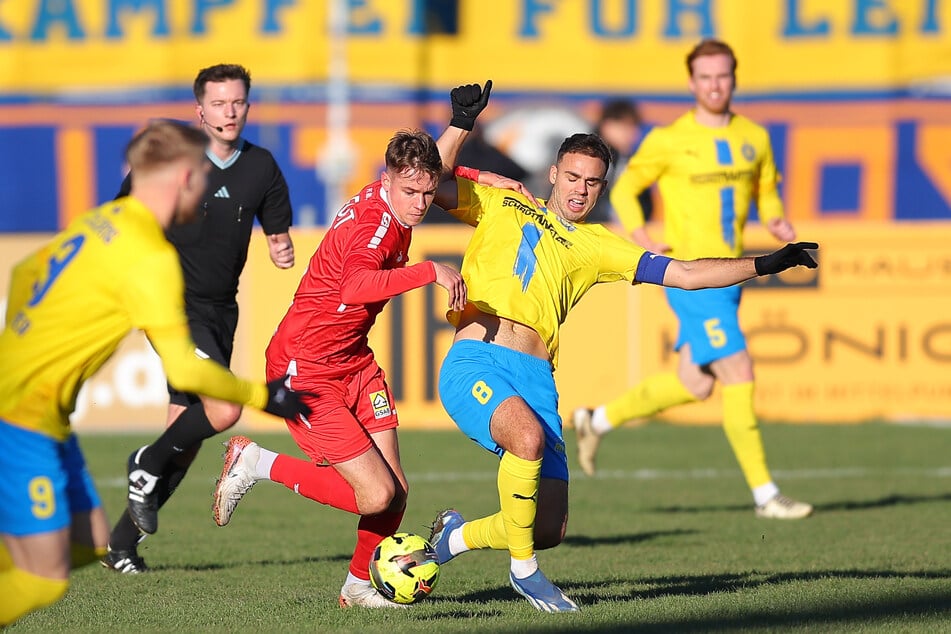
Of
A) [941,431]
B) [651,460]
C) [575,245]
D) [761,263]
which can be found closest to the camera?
[761,263]

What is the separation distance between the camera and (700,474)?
1134 centimetres

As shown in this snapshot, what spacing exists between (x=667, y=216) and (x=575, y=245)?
3.39 m

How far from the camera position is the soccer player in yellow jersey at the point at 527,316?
246 inches

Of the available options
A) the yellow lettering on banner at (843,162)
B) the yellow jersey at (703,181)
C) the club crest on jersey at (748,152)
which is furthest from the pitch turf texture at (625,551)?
the yellow lettering on banner at (843,162)

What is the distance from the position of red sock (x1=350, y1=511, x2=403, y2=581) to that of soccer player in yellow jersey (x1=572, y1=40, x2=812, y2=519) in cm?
341

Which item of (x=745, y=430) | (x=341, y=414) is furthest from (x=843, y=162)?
(x=341, y=414)

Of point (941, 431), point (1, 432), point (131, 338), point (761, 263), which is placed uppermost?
point (761, 263)

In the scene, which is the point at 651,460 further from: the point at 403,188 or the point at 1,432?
the point at 1,432

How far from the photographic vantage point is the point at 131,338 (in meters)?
13.3

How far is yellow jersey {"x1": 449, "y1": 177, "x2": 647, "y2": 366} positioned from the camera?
21.5 feet

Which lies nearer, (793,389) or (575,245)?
(575,245)

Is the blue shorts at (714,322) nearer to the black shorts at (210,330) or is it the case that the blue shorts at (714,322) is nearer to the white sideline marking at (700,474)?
the white sideline marking at (700,474)

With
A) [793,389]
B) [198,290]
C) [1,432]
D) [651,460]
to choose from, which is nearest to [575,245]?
[198,290]

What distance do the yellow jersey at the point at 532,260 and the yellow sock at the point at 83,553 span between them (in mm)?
2117
